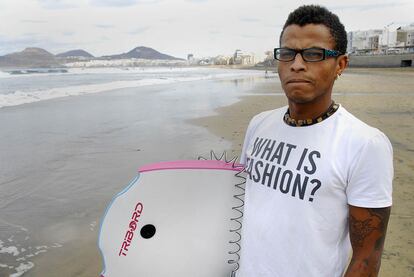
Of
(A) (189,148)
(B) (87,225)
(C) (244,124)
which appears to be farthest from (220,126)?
(B) (87,225)

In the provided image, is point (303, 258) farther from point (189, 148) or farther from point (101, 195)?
point (189, 148)

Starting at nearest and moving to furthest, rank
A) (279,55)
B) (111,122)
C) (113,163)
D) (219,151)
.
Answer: (279,55)
(113,163)
(219,151)
(111,122)

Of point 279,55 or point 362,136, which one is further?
point 279,55

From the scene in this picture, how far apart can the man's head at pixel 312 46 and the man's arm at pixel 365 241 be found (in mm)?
441

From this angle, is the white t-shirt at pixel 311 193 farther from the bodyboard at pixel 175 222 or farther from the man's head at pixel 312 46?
the bodyboard at pixel 175 222

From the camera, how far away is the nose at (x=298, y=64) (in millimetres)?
1323

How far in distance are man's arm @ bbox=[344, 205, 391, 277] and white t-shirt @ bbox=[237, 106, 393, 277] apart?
0.04 m

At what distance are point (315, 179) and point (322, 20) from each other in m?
0.58

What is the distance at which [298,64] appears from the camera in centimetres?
133

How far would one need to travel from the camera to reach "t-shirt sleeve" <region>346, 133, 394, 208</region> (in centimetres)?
114

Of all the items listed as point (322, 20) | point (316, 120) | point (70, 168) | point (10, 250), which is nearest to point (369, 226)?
point (316, 120)

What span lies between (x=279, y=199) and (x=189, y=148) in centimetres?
571

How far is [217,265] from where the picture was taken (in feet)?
5.66

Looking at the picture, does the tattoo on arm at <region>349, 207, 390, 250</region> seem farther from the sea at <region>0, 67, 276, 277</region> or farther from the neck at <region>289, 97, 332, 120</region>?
the sea at <region>0, 67, 276, 277</region>
